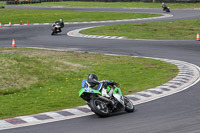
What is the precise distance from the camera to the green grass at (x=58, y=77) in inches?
626

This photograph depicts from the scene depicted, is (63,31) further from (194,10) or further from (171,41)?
(194,10)

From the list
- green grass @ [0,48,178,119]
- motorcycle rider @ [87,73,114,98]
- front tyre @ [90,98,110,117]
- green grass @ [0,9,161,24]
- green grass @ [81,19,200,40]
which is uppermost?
motorcycle rider @ [87,73,114,98]

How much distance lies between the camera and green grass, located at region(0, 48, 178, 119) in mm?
15912

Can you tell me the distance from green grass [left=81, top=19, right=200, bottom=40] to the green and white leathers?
25.2 m

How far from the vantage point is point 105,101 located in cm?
1377

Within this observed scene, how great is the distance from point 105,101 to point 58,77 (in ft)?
24.1

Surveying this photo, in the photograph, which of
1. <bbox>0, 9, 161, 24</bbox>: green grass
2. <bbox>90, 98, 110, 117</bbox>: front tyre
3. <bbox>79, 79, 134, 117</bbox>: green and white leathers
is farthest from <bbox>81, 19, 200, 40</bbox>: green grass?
<bbox>90, 98, 110, 117</bbox>: front tyre

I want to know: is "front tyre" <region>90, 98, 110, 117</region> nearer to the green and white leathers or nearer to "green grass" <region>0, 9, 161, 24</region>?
the green and white leathers

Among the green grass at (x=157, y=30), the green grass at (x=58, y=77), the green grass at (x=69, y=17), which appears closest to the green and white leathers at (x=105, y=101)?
the green grass at (x=58, y=77)

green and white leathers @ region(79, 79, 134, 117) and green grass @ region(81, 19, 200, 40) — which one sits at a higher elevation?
green and white leathers @ region(79, 79, 134, 117)

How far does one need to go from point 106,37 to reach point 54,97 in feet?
79.9

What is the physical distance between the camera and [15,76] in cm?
1969

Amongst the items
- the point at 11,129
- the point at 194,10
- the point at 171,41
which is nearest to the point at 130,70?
the point at 11,129

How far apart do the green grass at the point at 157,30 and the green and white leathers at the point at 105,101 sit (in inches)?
994
